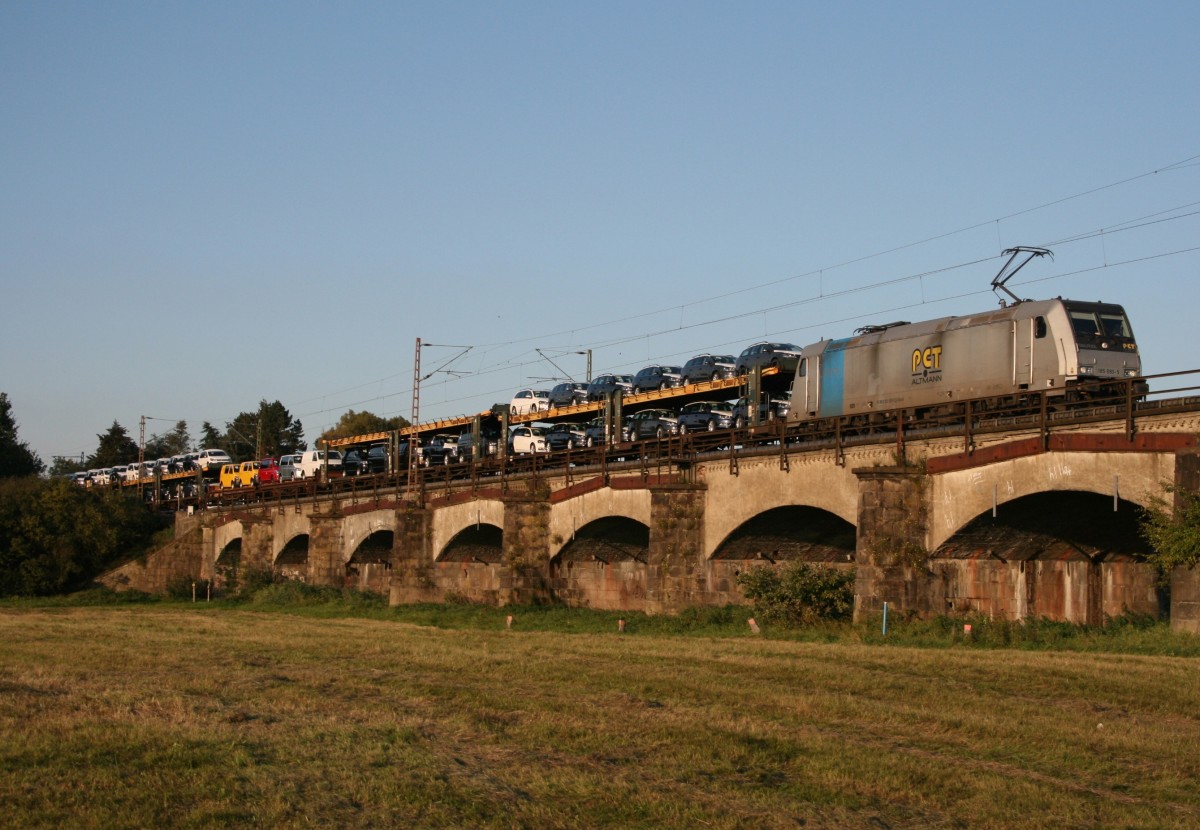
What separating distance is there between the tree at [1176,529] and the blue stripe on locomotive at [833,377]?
54.1ft

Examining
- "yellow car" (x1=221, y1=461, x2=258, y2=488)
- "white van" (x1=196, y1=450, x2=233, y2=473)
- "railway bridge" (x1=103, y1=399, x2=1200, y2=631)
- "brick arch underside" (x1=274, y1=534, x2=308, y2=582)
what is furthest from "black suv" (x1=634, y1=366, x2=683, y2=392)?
"white van" (x1=196, y1=450, x2=233, y2=473)

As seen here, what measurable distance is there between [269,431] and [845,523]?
408ft

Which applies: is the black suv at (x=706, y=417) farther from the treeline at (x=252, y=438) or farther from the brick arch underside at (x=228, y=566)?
the treeline at (x=252, y=438)

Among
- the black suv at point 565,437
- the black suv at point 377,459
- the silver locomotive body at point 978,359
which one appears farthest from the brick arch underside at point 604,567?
the black suv at point 377,459

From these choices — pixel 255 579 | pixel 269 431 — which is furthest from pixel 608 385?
pixel 269 431

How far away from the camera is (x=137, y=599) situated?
64.6 meters

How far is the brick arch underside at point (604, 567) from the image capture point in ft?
141

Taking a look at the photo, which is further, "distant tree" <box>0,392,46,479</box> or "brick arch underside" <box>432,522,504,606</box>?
"distant tree" <box>0,392,46,479</box>

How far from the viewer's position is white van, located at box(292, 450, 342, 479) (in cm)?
7656

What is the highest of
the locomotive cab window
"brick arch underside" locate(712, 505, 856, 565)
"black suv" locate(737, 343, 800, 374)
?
"black suv" locate(737, 343, 800, 374)

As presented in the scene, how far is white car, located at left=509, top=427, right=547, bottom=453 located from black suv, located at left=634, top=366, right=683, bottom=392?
485 centimetres

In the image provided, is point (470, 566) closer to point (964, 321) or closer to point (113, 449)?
point (964, 321)

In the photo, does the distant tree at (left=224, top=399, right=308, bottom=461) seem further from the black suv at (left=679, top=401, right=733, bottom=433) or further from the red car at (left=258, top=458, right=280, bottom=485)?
the black suv at (left=679, top=401, right=733, bottom=433)

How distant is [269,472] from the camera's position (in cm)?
8206
